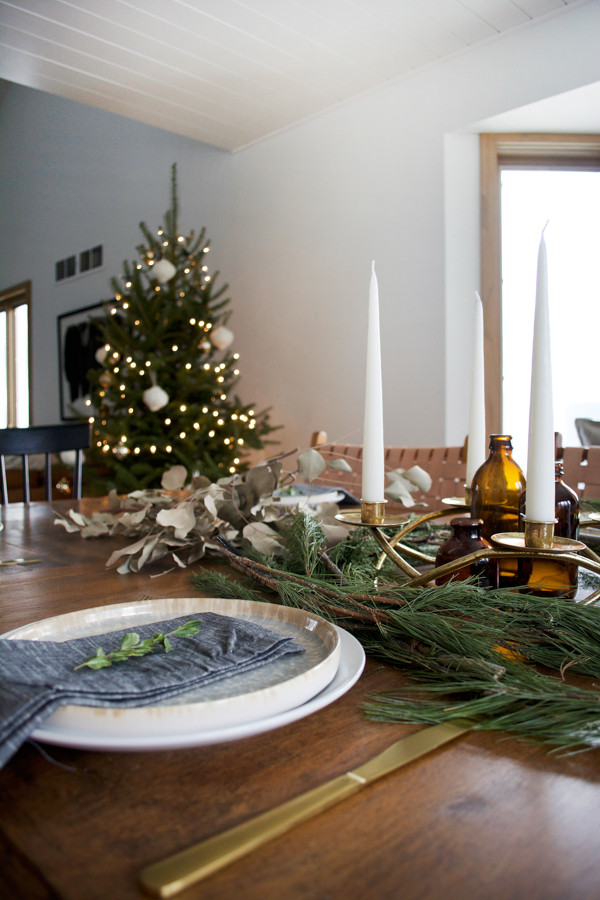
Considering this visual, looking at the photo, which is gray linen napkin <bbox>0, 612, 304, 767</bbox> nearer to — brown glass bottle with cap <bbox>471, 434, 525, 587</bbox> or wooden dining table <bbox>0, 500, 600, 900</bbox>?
wooden dining table <bbox>0, 500, 600, 900</bbox>

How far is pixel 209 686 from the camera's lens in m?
0.32

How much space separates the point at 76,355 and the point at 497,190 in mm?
4021

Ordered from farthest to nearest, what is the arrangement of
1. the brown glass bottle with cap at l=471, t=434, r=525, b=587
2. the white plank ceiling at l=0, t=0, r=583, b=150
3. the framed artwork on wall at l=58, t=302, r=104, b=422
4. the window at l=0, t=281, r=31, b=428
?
1. the window at l=0, t=281, r=31, b=428
2. the framed artwork on wall at l=58, t=302, r=104, b=422
3. the white plank ceiling at l=0, t=0, r=583, b=150
4. the brown glass bottle with cap at l=471, t=434, r=525, b=587

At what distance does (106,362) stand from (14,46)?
5.34 feet

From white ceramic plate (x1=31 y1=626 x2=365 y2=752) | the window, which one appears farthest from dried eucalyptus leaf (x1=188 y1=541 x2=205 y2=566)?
the window

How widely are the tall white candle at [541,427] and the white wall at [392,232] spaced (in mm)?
2659

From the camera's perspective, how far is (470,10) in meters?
2.58

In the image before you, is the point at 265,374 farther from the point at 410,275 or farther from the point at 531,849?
the point at 531,849

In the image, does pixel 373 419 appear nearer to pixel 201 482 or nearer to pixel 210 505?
pixel 210 505

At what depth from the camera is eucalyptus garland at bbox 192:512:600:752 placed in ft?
1.04

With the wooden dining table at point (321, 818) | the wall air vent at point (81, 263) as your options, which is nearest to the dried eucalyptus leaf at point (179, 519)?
the wooden dining table at point (321, 818)

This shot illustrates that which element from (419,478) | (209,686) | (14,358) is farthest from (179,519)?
(14,358)

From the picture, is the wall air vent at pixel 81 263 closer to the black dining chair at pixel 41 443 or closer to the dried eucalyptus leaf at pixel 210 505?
the black dining chair at pixel 41 443

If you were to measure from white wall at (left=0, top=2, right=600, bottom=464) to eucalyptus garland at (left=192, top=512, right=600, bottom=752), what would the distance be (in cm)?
266
